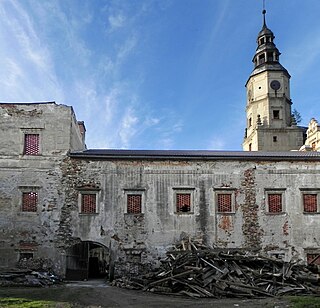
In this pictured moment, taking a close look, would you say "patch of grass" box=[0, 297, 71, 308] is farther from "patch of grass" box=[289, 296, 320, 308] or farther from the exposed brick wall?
the exposed brick wall

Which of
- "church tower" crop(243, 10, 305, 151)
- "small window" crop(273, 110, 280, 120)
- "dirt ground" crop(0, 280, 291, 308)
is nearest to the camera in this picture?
"dirt ground" crop(0, 280, 291, 308)

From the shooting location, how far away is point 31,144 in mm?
25219

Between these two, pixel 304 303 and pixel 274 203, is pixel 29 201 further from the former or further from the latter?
pixel 304 303

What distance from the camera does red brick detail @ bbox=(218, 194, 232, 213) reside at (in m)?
24.7

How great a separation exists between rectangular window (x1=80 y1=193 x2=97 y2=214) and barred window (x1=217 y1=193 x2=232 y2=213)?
22.9 ft

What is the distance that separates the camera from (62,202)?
80.3ft

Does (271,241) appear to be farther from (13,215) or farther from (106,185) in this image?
(13,215)

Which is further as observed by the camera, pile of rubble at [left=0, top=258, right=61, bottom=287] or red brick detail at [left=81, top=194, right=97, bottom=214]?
red brick detail at [left=81, top=194, right=97, bottom=214]

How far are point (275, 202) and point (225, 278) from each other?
808 centimetres

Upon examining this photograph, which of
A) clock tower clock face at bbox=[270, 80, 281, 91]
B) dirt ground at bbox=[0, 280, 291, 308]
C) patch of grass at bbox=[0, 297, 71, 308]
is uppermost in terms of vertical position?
clock tower clock face at bbox=[270, 80, 281, 91]

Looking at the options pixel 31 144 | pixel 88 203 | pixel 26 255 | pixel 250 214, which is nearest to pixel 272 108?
pixel 250 214

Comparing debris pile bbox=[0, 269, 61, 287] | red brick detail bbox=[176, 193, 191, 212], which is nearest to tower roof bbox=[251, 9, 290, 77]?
red brick detail bbox=[176, 193, 191, 212]

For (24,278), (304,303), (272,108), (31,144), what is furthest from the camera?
(272,108)

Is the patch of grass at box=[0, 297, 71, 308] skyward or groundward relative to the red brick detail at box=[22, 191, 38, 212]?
groundward
